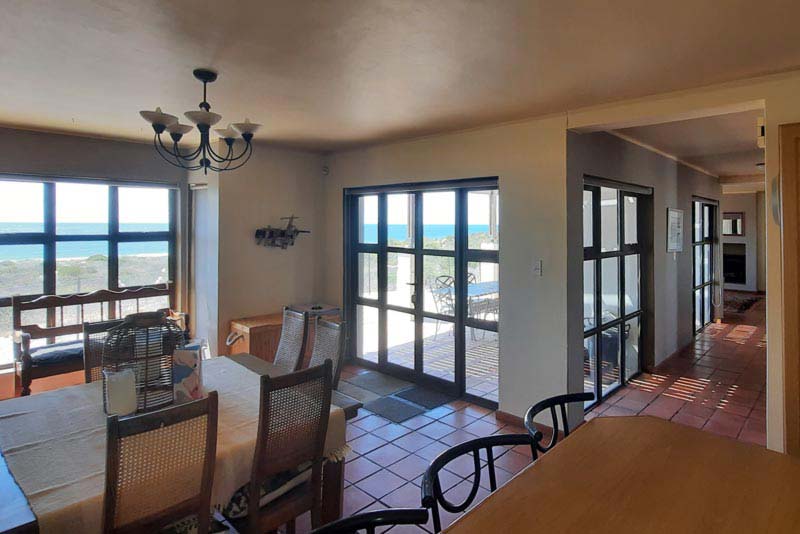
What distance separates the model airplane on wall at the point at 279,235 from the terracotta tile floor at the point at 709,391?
332cm

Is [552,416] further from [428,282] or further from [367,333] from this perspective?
[367,333]

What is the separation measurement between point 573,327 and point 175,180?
13.3 ft

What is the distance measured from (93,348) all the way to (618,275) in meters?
4.26

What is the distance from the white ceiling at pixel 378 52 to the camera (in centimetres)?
176

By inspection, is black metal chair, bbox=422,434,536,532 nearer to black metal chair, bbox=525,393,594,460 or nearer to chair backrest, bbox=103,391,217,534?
black metal chair, bbox=525,393,594,460

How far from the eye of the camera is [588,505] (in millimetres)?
1188

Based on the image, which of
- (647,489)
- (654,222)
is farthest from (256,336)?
(654,222)

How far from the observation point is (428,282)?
4508mm

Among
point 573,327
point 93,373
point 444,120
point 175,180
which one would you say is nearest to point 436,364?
point 573,327

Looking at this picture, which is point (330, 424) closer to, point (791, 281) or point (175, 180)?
point (791, 281)

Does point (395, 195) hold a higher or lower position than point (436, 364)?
higher

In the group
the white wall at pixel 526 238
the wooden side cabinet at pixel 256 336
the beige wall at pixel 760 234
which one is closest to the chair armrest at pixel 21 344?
the wooden side cabinet at pixel 256 336

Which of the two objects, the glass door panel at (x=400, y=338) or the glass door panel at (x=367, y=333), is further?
the glass door panel at (x=367, y=333)

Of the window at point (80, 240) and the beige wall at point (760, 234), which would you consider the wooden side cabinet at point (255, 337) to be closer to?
the window at point (80, 240)
